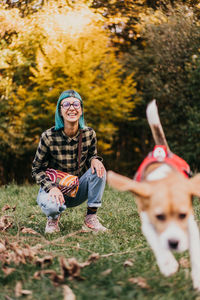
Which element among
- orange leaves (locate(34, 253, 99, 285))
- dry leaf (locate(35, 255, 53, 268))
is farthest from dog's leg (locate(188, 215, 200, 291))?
dry leaf (locate(35, 255, 53, 268))

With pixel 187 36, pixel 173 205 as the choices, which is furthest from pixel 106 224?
A: pixel 187 36

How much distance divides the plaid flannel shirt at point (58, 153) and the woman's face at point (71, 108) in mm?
223

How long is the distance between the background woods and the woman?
5.06m

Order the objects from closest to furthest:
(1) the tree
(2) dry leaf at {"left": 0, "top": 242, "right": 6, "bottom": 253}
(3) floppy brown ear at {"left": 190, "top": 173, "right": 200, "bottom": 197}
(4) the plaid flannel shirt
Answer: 1. (3) floppy brown ear at {"left": 190, "top": 173, "right": 200, "bottom": 197}
2. (2) dry leaf at {"left": 0, "top": 242, "right": 6, "bottom": 253}
3. (4) the plaid flannel shirt
4. (1) the tree

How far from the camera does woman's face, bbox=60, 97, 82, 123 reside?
3.68m

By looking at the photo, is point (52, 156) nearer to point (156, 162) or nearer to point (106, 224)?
point (106, 224)

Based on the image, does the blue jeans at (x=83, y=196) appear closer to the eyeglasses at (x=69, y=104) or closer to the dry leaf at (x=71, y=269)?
the eyeglasses at (x=69, y=104)

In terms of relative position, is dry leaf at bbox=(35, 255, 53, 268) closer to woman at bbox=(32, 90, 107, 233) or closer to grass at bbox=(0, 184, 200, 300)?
grass at bbox=(0, 184, 200, 300)

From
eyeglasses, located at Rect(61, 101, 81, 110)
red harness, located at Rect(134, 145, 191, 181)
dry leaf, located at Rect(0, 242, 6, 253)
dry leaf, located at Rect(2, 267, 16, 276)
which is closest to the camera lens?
red harness, located at Rect(134, 145, 191, 181)

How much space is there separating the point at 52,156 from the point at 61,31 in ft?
19.6

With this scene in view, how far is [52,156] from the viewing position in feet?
12.8

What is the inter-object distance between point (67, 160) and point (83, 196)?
1.43 feet

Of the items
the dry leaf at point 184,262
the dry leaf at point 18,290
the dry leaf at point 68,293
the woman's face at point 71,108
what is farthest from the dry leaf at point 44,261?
the woman's face at point 71,108

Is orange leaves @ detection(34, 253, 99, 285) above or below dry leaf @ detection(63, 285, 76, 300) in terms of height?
below
